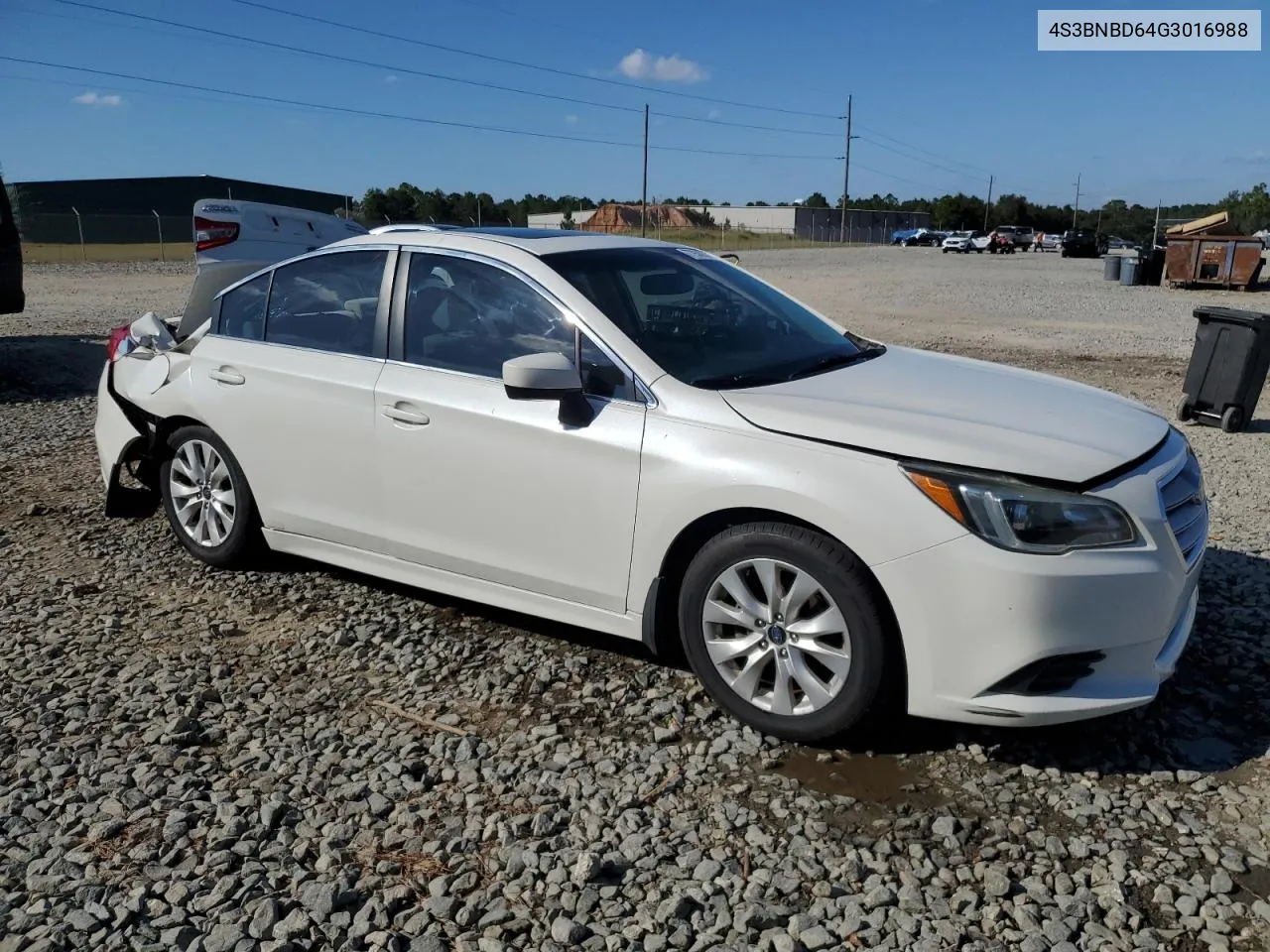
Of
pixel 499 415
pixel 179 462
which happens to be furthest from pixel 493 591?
pixel 179 462

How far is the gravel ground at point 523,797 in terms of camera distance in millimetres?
2732

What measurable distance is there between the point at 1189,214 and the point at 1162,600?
11500 cm

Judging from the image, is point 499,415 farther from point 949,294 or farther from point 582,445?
point 949,294

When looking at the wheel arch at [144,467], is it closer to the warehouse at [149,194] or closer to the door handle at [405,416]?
the door handle at [405,416]

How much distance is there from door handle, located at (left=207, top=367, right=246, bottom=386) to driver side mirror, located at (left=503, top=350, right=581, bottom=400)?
1776mm

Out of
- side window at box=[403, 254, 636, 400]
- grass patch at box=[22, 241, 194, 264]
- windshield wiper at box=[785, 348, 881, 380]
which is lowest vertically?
grass patch at box=[22, 241, 194, 264]

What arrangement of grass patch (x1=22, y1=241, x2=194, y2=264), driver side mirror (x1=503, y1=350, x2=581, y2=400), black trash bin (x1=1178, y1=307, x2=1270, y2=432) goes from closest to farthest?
driver side mirror (x1=503, y1=350, x2=581, y2=400), black trash bin (x1=1178, y1=307, x2=1270, y2=432), grass patch (x1=22, y1=241, x2=194, y2=264)

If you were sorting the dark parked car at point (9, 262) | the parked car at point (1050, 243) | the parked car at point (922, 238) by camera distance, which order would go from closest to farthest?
the dark parked car at point (9, 262) → the parked car at point (1050, 243) → the parked car at point (922, 238)

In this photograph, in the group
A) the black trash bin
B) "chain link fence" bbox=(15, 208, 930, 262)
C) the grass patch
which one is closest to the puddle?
the black trash bin

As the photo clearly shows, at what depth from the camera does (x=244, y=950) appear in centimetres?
262

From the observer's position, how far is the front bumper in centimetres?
308

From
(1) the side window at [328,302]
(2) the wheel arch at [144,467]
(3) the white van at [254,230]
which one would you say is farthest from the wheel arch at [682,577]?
(3) the white van at [254,230]

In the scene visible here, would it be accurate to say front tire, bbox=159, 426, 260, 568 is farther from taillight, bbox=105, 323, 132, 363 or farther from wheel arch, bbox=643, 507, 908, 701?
wheel arch, bbox=643, 507, 908, 701

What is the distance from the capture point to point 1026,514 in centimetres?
313
